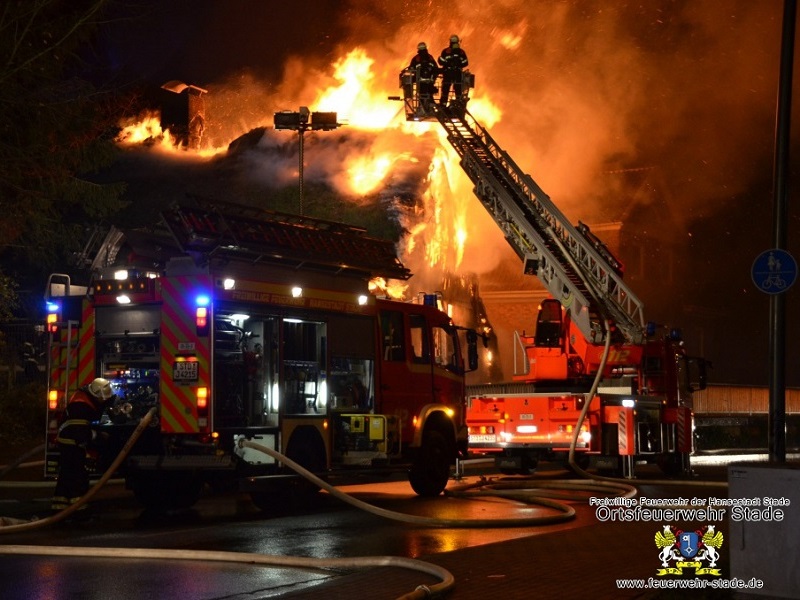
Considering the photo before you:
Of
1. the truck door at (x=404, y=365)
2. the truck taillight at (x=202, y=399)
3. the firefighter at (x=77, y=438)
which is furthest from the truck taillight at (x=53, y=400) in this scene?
the truck door at (x=404, y=365)

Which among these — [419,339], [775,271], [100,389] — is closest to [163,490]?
[100,389]

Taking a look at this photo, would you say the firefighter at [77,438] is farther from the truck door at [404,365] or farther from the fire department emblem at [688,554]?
the fire department emblem at [688,554]

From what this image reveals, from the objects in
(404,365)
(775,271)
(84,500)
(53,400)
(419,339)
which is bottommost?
(84,500)

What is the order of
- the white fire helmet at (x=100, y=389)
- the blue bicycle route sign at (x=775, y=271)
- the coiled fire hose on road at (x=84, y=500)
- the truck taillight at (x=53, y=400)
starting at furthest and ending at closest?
1. the truck taillight at (x=53, y=400)
2. the white fire helmet at (x=100, y=389)
3. the coiled fire hose on road at (x=84, y=500)
4. the blue bicycle route sign at (x=775, y=271)

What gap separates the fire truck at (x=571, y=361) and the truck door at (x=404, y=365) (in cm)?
318

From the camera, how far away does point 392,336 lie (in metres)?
14.7

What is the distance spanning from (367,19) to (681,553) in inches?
1257

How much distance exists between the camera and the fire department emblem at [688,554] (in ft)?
25.5

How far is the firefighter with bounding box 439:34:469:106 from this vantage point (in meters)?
20.3

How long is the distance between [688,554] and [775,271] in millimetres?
3021

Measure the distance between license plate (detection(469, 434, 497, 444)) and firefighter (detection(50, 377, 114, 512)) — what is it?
771 centimetres

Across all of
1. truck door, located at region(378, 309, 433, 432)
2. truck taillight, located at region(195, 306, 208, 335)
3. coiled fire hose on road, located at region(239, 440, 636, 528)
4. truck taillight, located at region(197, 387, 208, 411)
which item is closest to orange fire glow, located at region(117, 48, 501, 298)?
truck door, located at region(378, 309, 433, 432)

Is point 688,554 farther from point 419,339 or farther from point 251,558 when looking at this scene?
point 419,339

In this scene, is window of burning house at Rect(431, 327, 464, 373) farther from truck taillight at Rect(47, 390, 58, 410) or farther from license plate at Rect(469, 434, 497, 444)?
truck taillight at Rect(47, 390, 58, 410)
